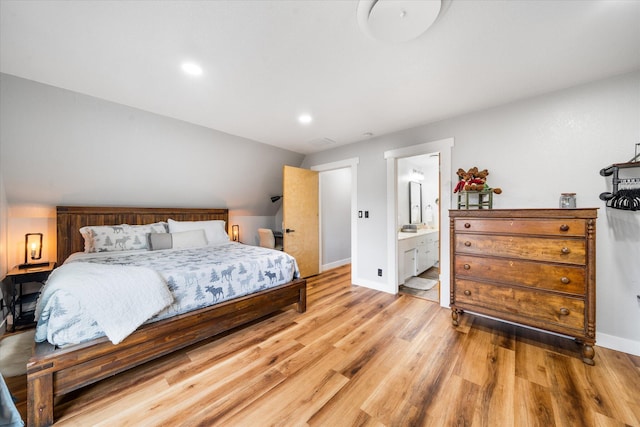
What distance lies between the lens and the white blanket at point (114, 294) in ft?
4.89

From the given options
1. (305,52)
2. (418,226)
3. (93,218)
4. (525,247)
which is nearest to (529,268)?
(525,247)

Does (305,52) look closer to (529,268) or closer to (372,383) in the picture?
(372,383)

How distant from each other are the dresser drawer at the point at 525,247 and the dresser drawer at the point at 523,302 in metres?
0.30

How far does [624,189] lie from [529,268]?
0.97 meters

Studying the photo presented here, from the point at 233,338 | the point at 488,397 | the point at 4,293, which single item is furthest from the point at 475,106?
the point at 4,293

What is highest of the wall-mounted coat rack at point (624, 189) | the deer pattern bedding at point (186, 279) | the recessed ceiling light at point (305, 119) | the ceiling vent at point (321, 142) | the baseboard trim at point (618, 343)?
the recessed ceiling light at point (305, 119)

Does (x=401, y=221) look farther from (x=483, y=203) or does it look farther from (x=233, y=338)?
(x=233, y=338)

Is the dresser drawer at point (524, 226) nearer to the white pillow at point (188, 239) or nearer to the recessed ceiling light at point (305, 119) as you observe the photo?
the recessed ceiling light at point (305, 119)

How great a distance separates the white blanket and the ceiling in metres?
1.57

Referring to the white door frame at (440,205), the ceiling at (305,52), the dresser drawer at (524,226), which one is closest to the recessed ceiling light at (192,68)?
the ceiling at (305,52)

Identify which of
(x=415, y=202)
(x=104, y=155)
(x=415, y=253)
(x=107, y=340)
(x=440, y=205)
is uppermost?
(x=104, y=155)

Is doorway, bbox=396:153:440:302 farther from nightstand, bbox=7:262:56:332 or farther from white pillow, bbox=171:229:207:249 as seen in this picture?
nightstand, bbox=7:262:56:332

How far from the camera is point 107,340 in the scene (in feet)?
5.10

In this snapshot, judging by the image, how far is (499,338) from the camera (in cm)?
219
